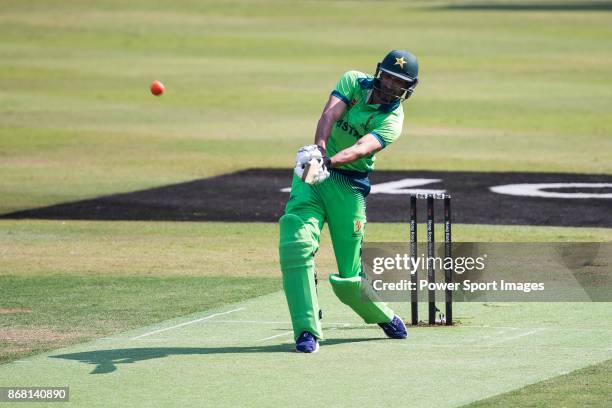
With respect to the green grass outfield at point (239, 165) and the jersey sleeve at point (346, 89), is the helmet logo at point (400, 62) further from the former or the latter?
the green grass outfield at point (239, 165)

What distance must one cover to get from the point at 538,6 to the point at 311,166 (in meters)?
63.5

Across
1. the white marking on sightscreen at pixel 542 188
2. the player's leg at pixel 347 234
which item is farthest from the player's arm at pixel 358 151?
the white marking on sightscreen at pixel 542 188

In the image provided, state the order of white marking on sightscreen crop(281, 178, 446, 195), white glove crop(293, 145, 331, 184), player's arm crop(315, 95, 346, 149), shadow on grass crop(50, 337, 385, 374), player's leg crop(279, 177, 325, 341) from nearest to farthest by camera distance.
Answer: white glove crop(293, 145, 331, 184), shadow on grass crop(50, 337, 385, 374), player's leg crop(279, 177, 325, 341), player's arm crop(315, 95, 346, 149), white marking on sightscreen crop(281, 178, 446, 195)

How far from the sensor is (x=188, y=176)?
21.4 m

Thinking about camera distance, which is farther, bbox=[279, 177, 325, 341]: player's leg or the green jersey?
the green jersey

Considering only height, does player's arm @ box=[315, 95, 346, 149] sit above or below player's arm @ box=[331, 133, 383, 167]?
above

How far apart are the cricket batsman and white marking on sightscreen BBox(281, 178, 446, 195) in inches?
343

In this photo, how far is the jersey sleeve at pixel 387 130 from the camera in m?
9.97

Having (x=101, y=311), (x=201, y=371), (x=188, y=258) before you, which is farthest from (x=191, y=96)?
(x=201, y=371)

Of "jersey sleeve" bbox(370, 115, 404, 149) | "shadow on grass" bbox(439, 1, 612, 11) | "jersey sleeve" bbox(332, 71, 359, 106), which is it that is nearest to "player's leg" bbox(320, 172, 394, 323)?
"jersey sleeve" bbox(370, 115, 404, 149)

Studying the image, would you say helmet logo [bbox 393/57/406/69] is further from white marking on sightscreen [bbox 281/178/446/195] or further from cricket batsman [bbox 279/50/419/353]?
white marking on sightscreen [bbox 281/178/446/195]

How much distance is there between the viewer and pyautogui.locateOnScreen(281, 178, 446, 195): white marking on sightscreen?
1917 centimetres

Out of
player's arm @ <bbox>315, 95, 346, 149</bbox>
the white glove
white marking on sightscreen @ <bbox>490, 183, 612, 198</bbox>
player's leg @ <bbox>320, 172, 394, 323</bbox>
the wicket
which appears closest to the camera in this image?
the white glove

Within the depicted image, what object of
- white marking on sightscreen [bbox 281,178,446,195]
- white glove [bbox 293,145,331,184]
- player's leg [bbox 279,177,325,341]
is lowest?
white marking on sightscreen [bbox 281,178,446,195]
